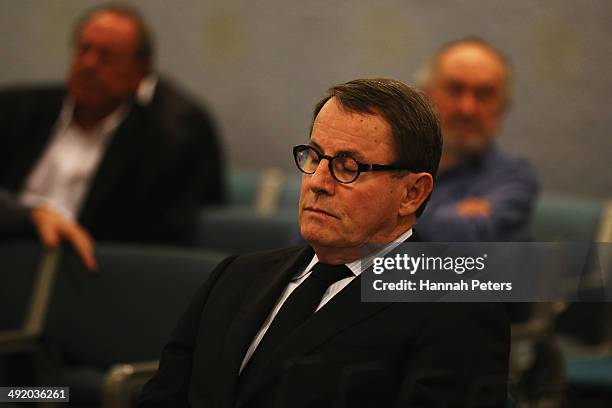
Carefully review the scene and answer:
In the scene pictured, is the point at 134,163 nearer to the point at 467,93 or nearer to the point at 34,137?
the point at 34,137

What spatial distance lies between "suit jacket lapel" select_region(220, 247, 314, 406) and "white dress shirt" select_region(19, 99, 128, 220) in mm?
1894

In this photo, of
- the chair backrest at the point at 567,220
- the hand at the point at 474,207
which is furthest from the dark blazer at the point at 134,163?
the chair backrest at the point at 567,220

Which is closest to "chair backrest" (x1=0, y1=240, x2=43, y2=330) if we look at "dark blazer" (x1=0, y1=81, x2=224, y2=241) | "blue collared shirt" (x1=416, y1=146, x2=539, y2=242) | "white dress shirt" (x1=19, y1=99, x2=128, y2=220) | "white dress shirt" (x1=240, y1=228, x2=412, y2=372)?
"dark blazer" (x1=0, y1=81, x2=224, y2=241)

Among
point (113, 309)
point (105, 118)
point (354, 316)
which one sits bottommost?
point (113, 309)

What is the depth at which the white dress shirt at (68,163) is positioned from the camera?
345 centimetres

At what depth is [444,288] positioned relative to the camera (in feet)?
4.85

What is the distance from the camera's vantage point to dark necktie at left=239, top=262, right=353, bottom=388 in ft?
5.07

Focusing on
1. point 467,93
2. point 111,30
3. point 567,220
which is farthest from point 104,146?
point 567,220

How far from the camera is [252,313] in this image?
159 cm

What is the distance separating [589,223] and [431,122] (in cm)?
214

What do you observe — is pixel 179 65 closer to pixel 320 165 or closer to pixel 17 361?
pixel 17 361

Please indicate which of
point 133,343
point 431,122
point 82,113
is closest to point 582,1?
Answer: point 82,113

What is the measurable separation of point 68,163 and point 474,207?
4.80ft

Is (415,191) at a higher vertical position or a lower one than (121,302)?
higher
